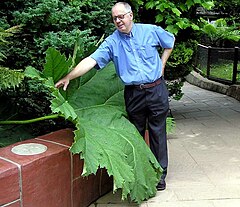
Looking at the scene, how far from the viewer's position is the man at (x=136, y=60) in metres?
3.15

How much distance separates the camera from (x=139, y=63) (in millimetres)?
3195

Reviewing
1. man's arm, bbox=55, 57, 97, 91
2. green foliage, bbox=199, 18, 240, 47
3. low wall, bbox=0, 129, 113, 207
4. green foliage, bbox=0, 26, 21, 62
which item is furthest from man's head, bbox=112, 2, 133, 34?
green foliage, bbox=199, 18, 240, 47

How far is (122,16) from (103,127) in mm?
907

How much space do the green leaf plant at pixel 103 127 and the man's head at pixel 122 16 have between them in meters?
0.44

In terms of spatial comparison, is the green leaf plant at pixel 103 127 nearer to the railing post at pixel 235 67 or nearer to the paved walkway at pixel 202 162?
the paved walkway at pixel 202 162

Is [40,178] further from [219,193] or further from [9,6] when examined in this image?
[9,6]

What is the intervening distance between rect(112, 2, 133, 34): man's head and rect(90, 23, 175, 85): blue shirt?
0.08 meters

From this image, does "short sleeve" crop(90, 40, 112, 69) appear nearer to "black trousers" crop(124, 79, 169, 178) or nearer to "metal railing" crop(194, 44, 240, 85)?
"black trousers" crop(124, 79, 169, 178)

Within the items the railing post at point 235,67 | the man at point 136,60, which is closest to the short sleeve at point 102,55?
→ the man at point 136,60

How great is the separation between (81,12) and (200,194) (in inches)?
84.2

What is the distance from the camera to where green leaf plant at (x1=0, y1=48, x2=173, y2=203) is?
263 centimetres

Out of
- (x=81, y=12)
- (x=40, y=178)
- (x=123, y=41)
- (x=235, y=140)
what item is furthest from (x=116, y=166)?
(x=235, y=140)

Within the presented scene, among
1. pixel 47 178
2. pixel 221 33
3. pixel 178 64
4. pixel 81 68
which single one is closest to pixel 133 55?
pixel 81 68

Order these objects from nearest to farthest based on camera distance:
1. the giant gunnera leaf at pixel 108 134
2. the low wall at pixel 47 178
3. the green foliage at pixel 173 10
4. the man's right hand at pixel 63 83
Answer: the low wall at pixel 47 178 < the giant gunnera leaf at pixel 108 134 < the man's right hand at pixel 63 83 < the green foliage at pixel 173 10
